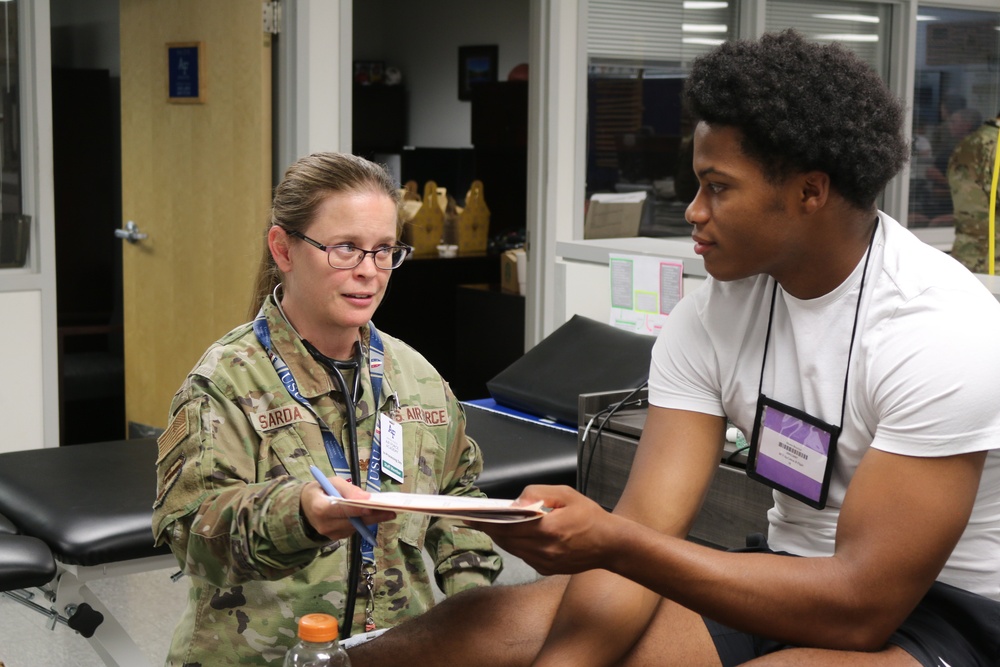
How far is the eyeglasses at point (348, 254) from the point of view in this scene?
1690 millimetres

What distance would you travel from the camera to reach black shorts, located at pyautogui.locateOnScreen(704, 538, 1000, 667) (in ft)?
4.82

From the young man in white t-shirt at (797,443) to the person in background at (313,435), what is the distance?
15cm

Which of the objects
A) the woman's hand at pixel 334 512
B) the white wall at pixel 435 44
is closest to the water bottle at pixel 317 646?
the woman's hand at pixel 334 512

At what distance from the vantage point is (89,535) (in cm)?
226

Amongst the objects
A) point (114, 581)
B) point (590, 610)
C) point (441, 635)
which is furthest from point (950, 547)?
point (114, 581)

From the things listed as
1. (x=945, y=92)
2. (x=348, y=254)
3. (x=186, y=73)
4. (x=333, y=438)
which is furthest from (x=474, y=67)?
(x=333, y=438)

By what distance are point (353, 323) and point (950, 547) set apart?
859mm

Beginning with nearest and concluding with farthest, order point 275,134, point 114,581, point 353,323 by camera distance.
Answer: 1. point 353,323
2. point 114,581
3. point 275,134

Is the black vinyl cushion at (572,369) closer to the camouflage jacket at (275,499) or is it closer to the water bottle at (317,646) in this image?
the camouflage jacket at (275,499)

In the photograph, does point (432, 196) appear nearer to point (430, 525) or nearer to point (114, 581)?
point (114, 581)

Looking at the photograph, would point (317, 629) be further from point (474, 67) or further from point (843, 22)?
point (474, 67)

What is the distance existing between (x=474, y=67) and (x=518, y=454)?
6.05 m

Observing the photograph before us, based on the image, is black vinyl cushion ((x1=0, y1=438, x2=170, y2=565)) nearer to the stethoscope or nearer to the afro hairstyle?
the stethoscope

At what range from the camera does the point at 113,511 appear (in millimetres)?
2354
